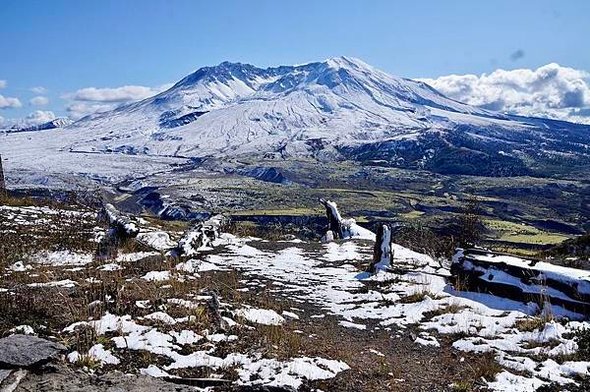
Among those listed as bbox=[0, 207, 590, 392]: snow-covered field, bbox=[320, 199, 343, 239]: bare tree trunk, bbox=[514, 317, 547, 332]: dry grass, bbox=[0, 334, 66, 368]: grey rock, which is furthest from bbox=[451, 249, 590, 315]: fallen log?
bbox=[320, 199, 343, 239]: bare tree trunk

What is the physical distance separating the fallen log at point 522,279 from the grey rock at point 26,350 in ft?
39.4

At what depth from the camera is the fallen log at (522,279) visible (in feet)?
43.9

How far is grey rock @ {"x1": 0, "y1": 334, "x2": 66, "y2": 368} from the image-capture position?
8.07m

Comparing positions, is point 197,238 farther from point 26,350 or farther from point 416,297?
point 26,350

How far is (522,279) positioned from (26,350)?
1277 cm

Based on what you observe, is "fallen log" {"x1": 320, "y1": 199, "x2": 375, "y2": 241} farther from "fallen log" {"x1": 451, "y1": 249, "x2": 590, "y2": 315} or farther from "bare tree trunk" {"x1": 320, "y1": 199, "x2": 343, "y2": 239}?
"fallen log" {"x1": 451, "y1": 249, "x2": 590, "y2": 315}

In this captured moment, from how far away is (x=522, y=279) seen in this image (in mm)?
14852

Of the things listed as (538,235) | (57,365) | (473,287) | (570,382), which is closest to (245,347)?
(57,365)

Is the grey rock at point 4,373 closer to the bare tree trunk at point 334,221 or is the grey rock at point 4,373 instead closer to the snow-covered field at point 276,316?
the snow-covered field at point 276,316

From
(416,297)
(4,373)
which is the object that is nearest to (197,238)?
(416,297)

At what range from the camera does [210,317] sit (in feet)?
38.2

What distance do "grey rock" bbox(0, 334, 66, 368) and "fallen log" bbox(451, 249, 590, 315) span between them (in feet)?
39.4

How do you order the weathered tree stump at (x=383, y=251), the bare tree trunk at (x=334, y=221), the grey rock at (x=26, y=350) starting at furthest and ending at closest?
the bare tree trunk at (x=334, y=221), the weathered tree stump at (x=383, y=251), the grey rock at (x=26, y=350)

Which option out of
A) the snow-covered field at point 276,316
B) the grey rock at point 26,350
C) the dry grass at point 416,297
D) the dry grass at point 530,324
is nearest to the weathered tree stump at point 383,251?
the snow-covered field at point 276,316
